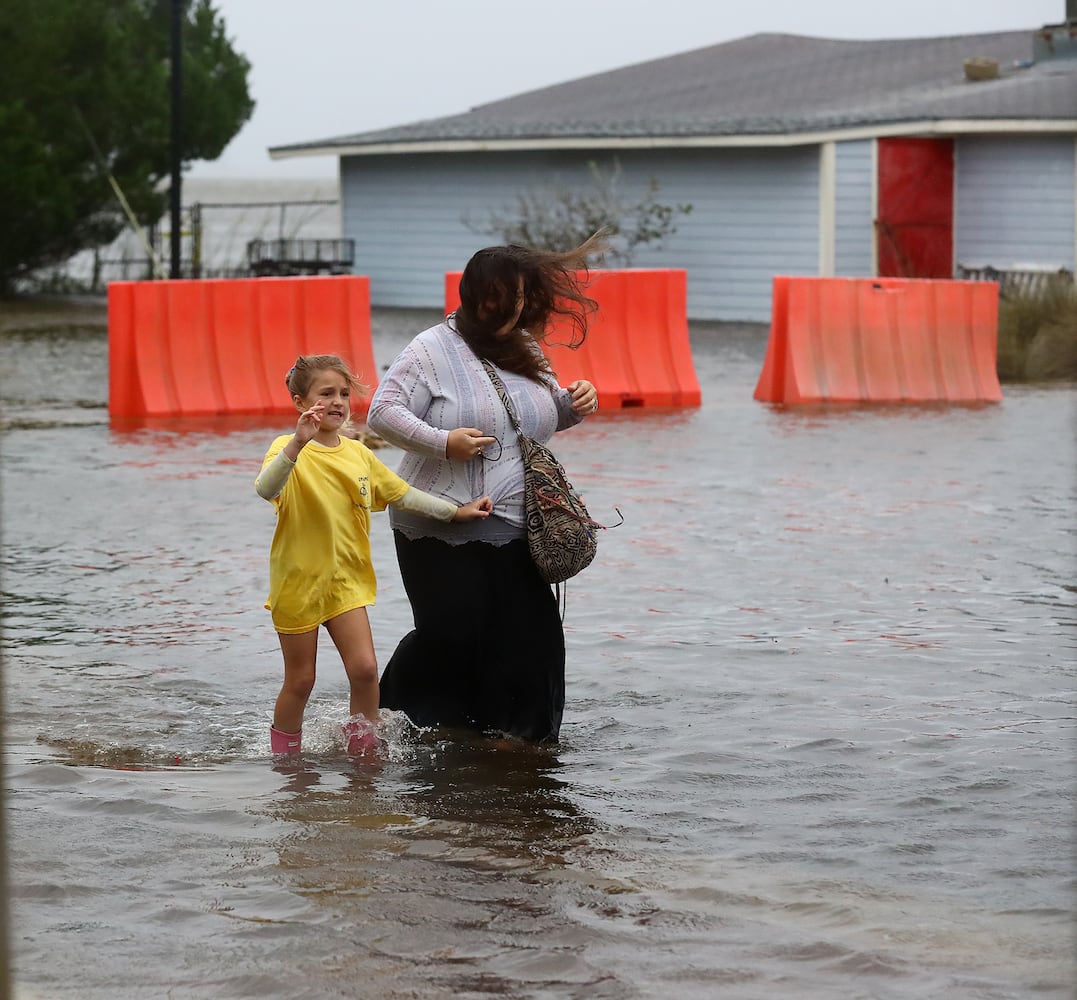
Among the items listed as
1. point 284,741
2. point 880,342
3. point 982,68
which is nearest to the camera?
point 284,741

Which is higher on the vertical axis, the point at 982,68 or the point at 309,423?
the point at 982,68

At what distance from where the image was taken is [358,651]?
5840 millimetres

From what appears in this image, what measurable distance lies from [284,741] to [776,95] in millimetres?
30221

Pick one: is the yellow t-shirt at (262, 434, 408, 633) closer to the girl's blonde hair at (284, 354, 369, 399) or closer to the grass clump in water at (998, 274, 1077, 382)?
the girl's blonde hair at (284, 354, 369, 399)

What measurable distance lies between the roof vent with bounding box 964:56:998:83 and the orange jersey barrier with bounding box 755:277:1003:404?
16.9 metres

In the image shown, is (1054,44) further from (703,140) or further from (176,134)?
(176,134)

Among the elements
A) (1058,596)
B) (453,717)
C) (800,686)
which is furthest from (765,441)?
(453,717)

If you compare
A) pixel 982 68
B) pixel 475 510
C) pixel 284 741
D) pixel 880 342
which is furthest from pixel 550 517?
pixel 982 68

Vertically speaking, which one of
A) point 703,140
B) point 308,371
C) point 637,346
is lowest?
point 637,346

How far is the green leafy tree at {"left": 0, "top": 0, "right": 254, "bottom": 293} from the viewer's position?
33375mm

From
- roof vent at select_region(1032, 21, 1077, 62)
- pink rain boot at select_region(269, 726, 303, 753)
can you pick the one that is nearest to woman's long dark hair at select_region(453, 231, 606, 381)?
pink rain boot at select_region(269, 726, 303, 753)

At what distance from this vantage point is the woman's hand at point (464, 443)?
18.7 ft

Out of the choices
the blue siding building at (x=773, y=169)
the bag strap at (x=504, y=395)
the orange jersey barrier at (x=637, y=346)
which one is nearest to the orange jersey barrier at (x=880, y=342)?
the orange jersey barrier at (x=637, y=346)

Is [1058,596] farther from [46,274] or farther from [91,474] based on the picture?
[46,274]
